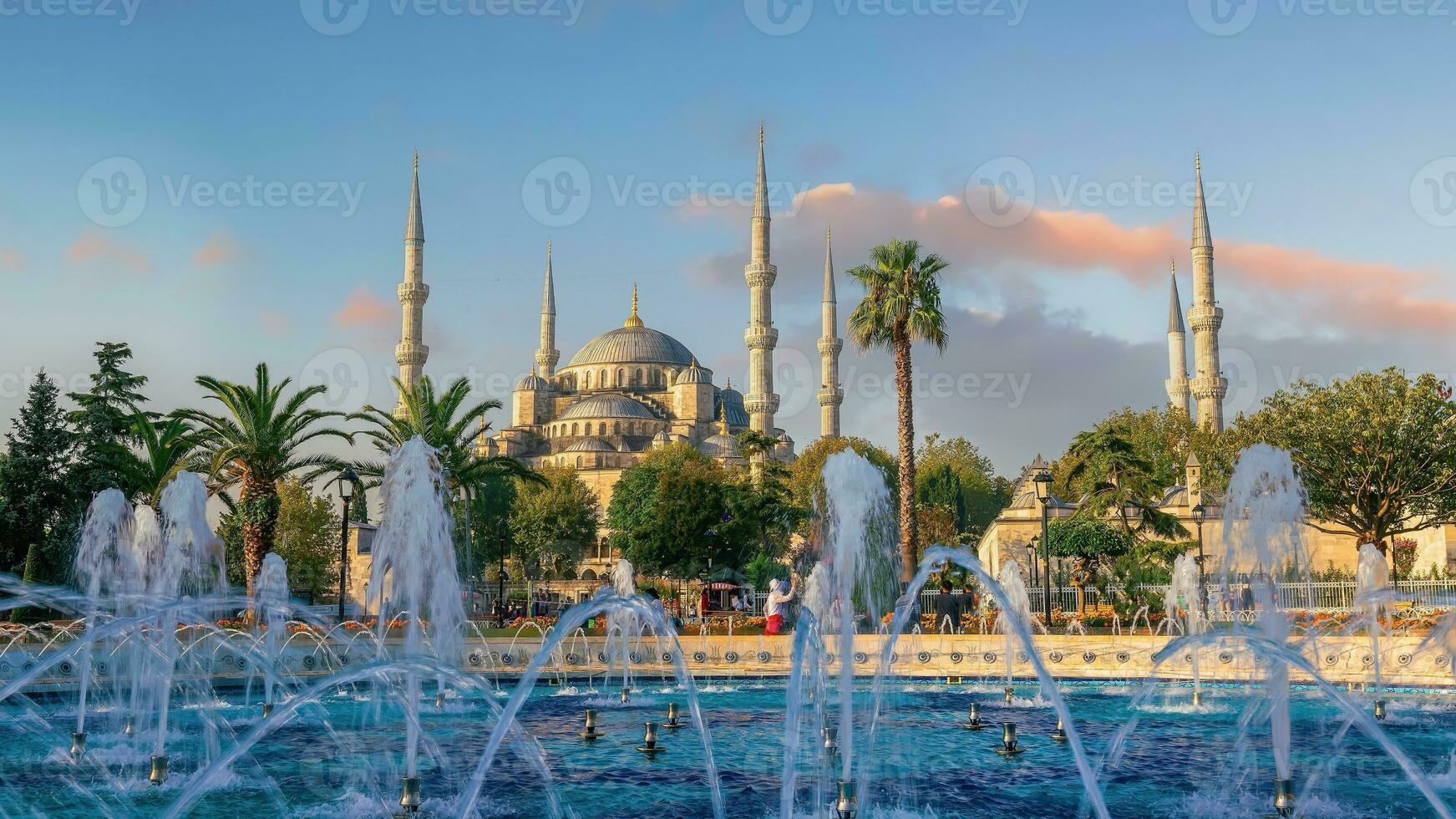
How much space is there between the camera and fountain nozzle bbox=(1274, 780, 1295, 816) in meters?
6.97

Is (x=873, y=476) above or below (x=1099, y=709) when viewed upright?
above

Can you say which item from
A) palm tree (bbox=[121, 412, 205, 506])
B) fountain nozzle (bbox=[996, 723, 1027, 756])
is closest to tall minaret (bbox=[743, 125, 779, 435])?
palm tree (bbox=[121, 412, 205, 506])

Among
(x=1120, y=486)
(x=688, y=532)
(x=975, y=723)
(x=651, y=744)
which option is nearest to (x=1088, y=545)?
(x=1120, y=486)

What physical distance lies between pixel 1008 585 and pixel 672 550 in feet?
62.8

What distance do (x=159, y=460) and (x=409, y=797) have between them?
58.2 feet

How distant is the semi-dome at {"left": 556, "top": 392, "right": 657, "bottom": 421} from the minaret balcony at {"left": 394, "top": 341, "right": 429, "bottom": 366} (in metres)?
24.9

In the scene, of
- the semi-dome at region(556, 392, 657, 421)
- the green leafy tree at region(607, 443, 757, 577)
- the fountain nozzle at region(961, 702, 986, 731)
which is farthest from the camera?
the semi-dome at region(556, 392, 657, 421)

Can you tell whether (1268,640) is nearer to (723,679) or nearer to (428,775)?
(428,775)

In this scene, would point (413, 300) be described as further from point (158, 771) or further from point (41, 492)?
point (158, 771)

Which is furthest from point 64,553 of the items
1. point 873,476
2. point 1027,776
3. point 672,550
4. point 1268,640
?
point 1268,640

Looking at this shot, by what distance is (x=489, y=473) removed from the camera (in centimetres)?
2523

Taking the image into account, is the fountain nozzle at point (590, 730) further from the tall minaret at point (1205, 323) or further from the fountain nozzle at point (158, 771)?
the tall minaret at point (1205, 323)

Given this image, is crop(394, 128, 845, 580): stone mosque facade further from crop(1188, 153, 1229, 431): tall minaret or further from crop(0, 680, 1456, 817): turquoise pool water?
crop(0, 680, 1456, 817): turquoise pool water

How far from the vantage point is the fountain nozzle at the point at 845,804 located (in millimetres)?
6902
